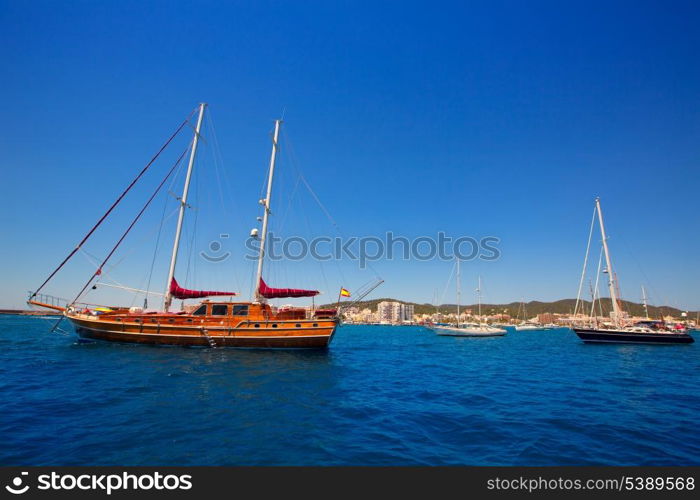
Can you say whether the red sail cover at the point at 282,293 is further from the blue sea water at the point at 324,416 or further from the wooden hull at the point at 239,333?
the blue sea water at the point at 324,416

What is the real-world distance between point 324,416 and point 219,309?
756 inches

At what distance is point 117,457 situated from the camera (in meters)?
7.12

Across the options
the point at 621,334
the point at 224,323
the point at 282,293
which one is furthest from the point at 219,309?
the point at 621,334

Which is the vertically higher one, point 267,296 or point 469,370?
point 267,296

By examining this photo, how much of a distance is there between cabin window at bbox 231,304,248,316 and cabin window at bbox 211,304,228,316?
Answer: 0.77m

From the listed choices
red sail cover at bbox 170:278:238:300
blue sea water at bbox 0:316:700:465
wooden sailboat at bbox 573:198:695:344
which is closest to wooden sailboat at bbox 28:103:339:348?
red sail cover at bbox 170:278:238:300

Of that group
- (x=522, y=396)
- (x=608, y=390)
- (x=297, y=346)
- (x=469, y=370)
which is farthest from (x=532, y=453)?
(x=297, y=346)

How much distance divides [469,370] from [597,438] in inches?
587

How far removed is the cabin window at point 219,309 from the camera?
88.6 ft

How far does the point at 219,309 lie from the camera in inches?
1066

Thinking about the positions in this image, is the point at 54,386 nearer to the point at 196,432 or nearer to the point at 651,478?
the point at 196,432

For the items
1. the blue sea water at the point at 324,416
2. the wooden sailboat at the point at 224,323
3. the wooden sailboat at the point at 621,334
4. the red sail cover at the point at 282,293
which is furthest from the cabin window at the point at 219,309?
the wooden sailboat at the point at 621,334

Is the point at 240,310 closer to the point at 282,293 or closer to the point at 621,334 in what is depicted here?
the point at 282,293

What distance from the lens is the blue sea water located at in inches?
303
